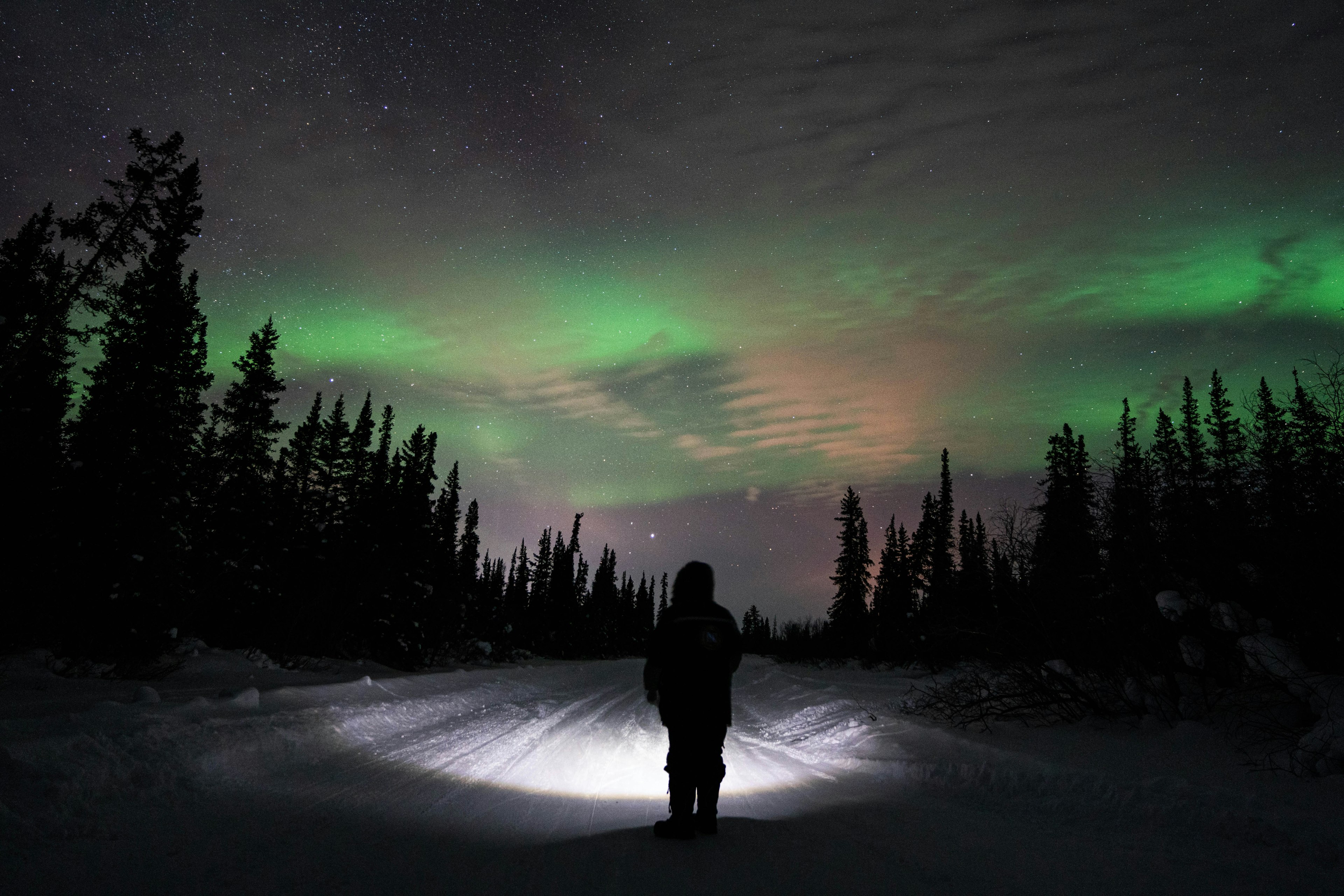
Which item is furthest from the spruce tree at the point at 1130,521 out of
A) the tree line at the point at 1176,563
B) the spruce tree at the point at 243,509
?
the spruce tree at the point at 243,509

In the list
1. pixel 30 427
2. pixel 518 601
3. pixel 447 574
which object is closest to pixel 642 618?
pixel 518 601

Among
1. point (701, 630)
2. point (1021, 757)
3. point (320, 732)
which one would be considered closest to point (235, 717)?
point (320, 732)

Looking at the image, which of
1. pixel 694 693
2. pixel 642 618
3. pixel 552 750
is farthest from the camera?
pixel 642 618

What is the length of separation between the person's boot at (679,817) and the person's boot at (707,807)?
0.07m

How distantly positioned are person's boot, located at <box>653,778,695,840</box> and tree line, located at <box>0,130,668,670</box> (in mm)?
11884

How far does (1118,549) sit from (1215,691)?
2192mm

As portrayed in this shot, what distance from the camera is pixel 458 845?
4.42 m

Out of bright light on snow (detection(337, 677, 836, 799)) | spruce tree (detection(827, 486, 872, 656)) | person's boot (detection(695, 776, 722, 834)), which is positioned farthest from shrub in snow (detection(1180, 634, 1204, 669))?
spruce tree (detection(827, 486, 872, 656))

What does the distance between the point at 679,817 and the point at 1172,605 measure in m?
6.57

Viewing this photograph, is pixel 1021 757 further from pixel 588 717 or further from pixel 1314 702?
pixel 588 717

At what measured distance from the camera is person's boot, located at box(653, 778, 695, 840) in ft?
15.5

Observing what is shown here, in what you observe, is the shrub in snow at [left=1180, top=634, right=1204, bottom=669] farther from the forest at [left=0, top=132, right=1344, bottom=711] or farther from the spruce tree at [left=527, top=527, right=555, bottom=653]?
the spruce tree at [left=527, top=527, right=555, bottom=653]

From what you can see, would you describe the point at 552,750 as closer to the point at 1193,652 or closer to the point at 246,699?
the point at 246,699

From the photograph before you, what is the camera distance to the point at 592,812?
18.7 ft
